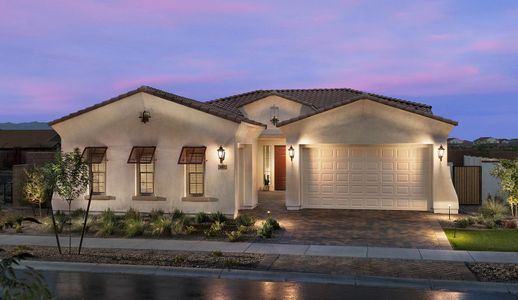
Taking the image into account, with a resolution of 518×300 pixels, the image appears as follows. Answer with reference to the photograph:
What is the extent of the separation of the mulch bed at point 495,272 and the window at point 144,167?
1177cm

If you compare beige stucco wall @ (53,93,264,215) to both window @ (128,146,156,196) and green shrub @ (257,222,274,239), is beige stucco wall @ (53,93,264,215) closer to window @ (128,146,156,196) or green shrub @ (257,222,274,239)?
window @ (128,146,156,196)

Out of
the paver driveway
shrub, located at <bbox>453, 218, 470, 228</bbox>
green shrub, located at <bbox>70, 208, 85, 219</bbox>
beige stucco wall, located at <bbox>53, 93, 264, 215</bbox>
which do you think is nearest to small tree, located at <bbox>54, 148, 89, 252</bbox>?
the paver driveway

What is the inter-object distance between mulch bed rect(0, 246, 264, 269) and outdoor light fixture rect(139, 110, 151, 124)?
260 inches

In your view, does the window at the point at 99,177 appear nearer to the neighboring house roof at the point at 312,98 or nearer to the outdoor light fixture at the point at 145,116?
the outdoor light fixture at the point at 145,116

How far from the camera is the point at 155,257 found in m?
12.2

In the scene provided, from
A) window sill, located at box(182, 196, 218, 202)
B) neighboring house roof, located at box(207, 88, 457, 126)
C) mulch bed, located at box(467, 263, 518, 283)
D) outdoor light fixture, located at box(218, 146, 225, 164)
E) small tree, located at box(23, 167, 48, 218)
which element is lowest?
mulch bed, located at box(467, 263, 518, 283)

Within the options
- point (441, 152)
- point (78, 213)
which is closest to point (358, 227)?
point (441, 152)

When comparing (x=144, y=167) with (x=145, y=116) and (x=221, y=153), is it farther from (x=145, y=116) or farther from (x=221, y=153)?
(x=221, y=153)

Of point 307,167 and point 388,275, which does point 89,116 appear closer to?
point 307,167

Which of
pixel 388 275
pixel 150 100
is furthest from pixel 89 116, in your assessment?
pixel 388 275

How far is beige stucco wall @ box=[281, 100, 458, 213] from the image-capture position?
1938cm

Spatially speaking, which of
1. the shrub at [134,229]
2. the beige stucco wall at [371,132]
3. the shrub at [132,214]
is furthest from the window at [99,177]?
the beige stucco wall at [371,132]

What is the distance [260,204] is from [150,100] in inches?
263

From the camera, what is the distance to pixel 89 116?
63.7 ft
